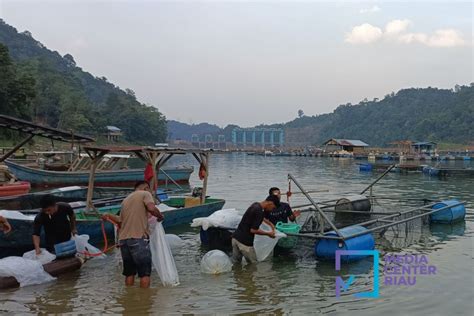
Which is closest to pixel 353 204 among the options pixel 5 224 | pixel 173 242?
pixel 173 242

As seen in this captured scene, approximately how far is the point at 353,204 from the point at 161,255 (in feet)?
28.6

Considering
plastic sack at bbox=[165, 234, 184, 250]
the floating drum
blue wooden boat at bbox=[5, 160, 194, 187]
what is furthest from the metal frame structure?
blue wooden boat at bbox=[5, 160, 194, 187]

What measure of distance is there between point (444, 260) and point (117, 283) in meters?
7.42

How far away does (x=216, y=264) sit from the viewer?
31.5ft

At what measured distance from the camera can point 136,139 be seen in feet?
400

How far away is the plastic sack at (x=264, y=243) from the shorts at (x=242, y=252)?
0.51 feet

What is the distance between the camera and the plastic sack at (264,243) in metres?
Answer: 10.1

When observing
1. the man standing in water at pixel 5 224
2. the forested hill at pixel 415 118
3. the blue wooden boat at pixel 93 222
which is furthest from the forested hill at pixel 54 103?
the forested hill at pixel 415 118

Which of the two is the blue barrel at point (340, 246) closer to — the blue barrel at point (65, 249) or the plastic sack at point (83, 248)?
the plastic sack at point (83, 248)

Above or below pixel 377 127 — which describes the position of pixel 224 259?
below

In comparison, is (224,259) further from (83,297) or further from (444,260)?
(444,260)

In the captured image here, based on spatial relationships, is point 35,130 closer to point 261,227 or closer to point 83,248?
point 83,248

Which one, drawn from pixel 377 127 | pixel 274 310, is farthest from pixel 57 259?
pixel 377 127

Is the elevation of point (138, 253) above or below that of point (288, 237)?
above
